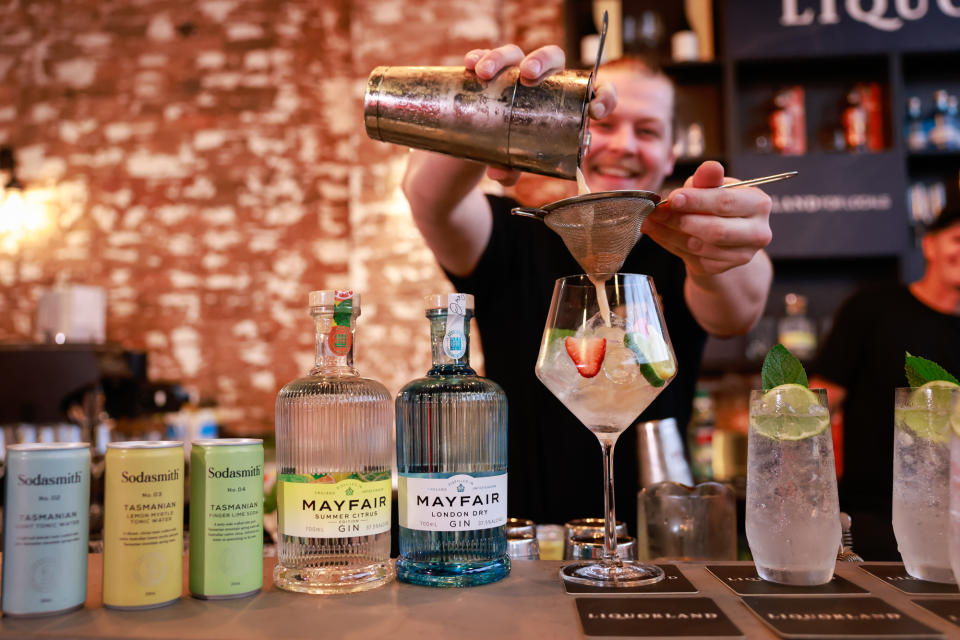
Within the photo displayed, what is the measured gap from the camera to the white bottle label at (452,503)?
0.78 m

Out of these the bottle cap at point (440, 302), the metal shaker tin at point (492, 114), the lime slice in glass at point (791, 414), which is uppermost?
the metal shaker tin at point (492, 114)

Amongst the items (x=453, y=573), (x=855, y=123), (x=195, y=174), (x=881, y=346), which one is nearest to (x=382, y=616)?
(x=453, y=573)

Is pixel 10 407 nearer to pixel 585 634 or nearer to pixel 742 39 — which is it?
pixel 585 634

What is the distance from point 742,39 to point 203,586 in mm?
3047

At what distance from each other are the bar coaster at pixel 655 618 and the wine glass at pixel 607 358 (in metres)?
0.09

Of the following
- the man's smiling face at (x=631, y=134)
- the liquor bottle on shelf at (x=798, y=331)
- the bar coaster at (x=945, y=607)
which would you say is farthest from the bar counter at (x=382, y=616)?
the liquor bottle on shelf at (x=798, y=331)

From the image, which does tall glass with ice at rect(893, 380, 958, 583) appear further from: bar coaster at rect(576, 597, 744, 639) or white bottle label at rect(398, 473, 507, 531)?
white bottle label at rect(398, 473, 507, 531)

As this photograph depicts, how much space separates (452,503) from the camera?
780 mm

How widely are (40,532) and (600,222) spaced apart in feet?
2.22

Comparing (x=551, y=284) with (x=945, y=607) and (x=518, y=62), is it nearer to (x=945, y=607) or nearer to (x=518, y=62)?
(x=518, y=62)

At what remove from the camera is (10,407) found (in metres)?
2.98

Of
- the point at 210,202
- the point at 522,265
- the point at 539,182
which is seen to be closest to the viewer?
the point at 522,265

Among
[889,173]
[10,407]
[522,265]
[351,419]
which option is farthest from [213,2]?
[351,419]

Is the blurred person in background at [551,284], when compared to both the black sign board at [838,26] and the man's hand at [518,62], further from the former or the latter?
the black sign board at [838,26]
